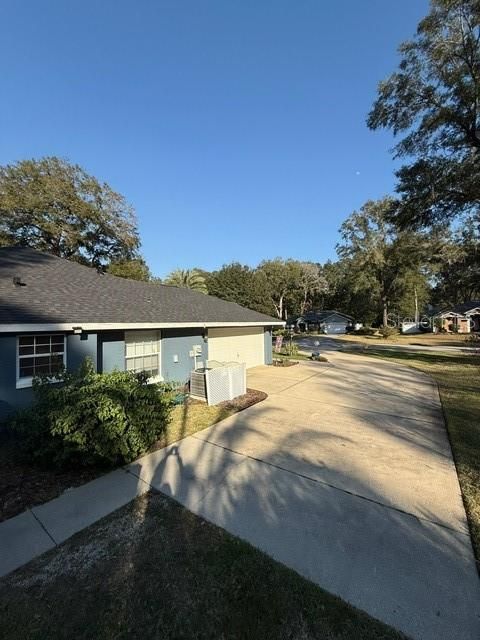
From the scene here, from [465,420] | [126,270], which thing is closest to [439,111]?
[465,420]

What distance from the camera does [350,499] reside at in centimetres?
395

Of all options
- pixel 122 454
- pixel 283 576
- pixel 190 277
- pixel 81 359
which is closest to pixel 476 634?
pixel 283 576

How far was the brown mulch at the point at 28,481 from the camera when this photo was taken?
→ 3861 millimetres

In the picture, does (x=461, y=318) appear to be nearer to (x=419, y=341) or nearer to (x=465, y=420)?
(x=419, y=341)

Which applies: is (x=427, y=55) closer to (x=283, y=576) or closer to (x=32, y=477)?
(x=283, y=576)

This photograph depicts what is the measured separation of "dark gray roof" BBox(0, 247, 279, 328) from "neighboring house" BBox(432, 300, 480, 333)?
4439 centimetres

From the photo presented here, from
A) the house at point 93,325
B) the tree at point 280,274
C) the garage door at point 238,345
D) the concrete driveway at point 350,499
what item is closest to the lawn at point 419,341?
the tree at point 280,274

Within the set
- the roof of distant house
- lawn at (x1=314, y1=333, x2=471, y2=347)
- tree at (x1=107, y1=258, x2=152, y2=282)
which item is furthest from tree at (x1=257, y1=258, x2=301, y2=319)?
tree at (x1=107, y1=258, x2=152, y2=282)

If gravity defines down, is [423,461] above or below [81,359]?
below

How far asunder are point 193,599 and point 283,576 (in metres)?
0.79

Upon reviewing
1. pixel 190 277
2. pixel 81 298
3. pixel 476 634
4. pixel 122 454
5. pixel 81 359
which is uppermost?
pixel 190 277

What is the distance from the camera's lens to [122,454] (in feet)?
15.5

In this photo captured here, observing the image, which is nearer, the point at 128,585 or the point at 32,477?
the point at 128,585

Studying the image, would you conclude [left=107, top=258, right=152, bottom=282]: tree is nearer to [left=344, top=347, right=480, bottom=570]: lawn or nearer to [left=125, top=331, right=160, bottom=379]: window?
[left=125, top=331, right=160, bottom=379]: window
